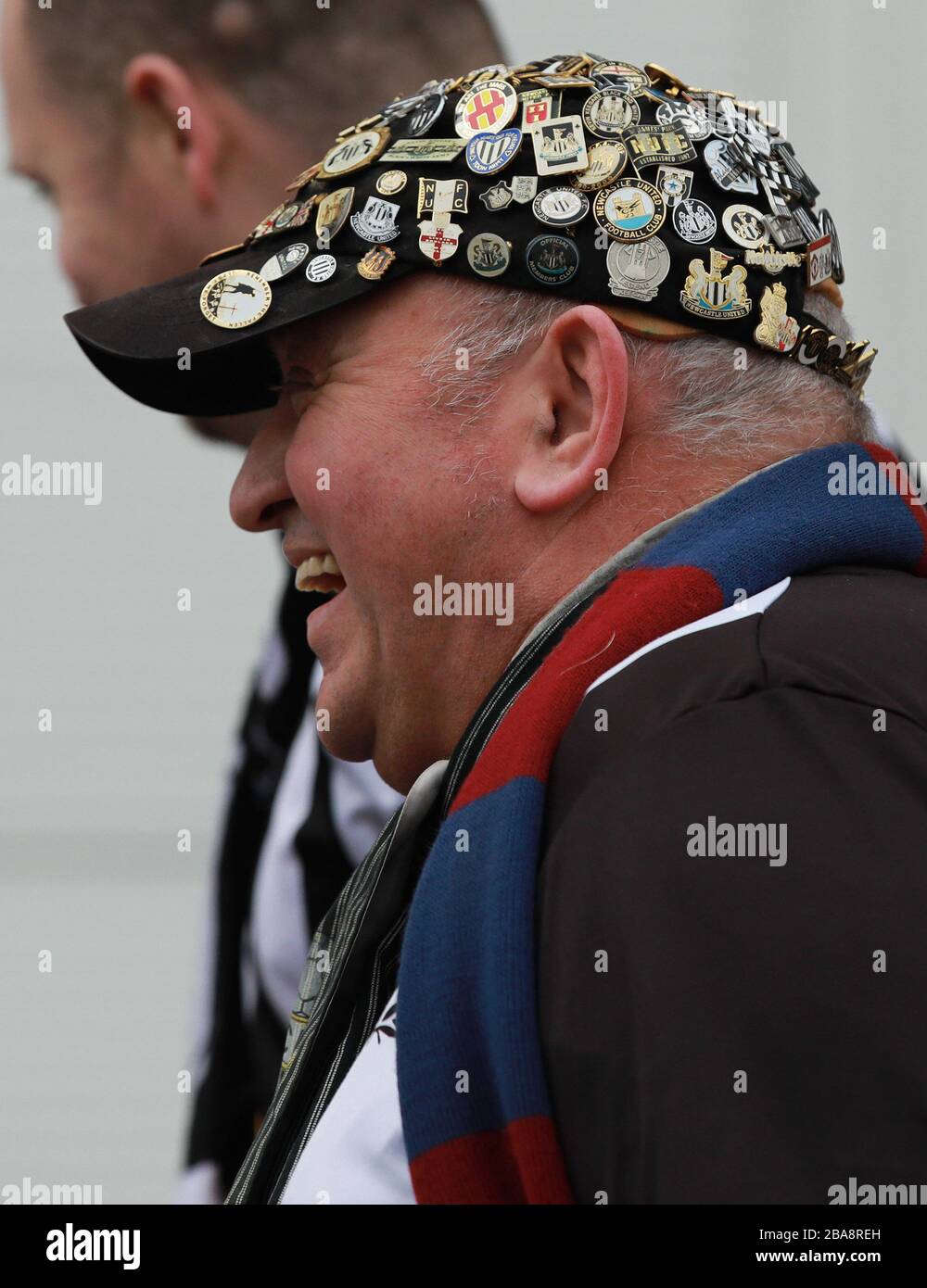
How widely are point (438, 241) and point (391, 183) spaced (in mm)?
85

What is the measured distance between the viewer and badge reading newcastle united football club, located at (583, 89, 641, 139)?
1498mm

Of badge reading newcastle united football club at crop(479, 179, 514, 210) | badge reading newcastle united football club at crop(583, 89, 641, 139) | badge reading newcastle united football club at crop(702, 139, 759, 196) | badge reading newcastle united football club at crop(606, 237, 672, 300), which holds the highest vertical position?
badge reading newcastle united football club at crop(583, 89, 641, 139)

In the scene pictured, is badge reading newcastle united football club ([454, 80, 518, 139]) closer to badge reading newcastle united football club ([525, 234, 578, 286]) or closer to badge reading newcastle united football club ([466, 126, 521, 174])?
badge reading newcastle united football club ([466, 126, 521, 174])

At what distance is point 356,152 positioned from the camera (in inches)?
61.9

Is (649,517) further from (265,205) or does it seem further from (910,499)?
(265,205)

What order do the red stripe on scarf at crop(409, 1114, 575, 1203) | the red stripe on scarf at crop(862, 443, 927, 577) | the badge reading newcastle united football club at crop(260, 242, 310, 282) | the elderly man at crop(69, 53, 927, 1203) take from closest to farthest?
the elderly man at crop(69, 53, 927, 1203)
the red stripe on scarf at crop(409, 1114, 575, 1203)
the red stripe on scarf at crop(862, 443, 927, 577)
the badge reading newcastle united football club at crop(260, 242, 310, 282)

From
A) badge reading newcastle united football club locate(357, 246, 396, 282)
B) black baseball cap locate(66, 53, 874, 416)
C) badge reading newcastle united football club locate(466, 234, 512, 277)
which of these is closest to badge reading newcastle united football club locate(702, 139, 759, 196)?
black baseball cap locate(66, 53, 874, 416)

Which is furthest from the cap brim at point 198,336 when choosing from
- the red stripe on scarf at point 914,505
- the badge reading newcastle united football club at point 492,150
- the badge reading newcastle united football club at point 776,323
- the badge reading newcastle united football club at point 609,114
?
the red stripe on scarf at point 914,505

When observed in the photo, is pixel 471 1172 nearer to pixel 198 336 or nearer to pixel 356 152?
pixel 198 336

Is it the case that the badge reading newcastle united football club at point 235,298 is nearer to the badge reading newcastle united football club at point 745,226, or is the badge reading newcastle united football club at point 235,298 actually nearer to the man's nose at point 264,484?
the man's nose at point 264,484

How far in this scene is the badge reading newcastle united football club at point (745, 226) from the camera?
1.46 m

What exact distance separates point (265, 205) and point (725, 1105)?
2022 millimetres

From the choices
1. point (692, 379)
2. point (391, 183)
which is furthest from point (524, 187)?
point (692, 379)
